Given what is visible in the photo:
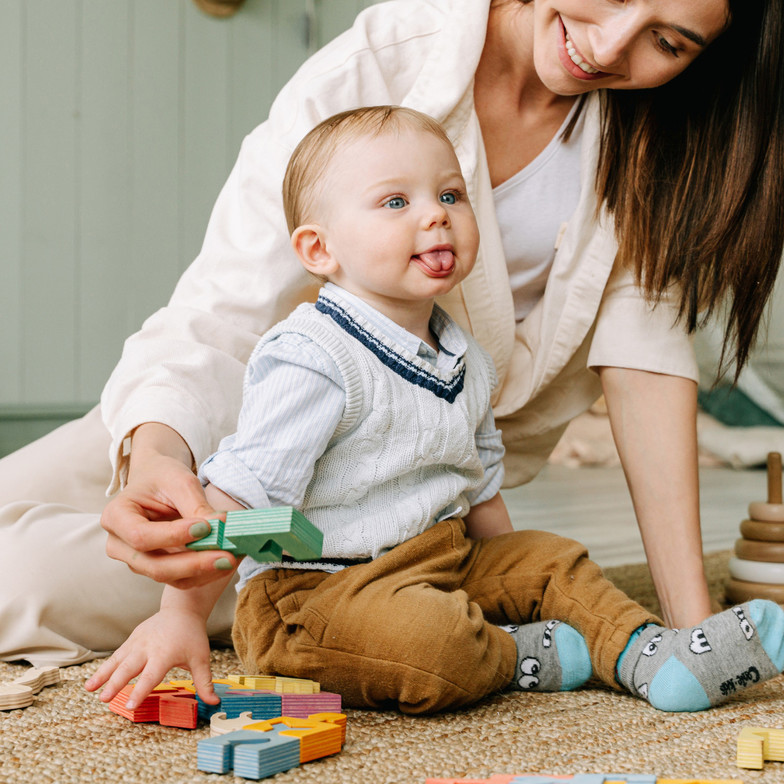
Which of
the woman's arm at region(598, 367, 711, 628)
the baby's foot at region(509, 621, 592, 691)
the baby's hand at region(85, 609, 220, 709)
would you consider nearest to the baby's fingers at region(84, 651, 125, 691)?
the baby's hand at region(85, 609, 220, 709)

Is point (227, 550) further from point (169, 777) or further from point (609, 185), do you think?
point (609, 185)

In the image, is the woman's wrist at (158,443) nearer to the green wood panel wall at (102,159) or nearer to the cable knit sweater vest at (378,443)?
the cable knit sweater vest at (378,443)

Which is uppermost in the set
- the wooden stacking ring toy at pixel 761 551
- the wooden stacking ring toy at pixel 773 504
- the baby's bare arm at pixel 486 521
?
the baby's bare arm at pixel 486 521

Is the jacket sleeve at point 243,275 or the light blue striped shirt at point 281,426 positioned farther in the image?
the jacket sleeve at point 243,275

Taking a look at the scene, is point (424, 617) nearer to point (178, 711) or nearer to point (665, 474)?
point (178, 711)

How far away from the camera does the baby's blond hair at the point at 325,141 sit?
0.85 metres

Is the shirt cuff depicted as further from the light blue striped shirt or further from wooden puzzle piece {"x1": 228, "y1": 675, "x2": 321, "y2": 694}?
wooden puzzle piece {"x1": 228, "y1": 675, "x2": 321, "y2": 694}

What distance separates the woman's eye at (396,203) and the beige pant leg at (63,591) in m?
0.45

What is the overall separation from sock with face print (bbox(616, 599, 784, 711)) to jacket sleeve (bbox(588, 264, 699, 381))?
382 millimetres

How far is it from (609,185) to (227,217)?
437 mm

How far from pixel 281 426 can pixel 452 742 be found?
0.27 meters

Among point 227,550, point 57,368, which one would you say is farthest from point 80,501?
point 57,368

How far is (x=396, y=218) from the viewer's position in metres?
0.83

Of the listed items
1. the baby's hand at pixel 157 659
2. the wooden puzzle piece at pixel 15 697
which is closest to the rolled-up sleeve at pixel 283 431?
the baby's hand at pixel 157 659
